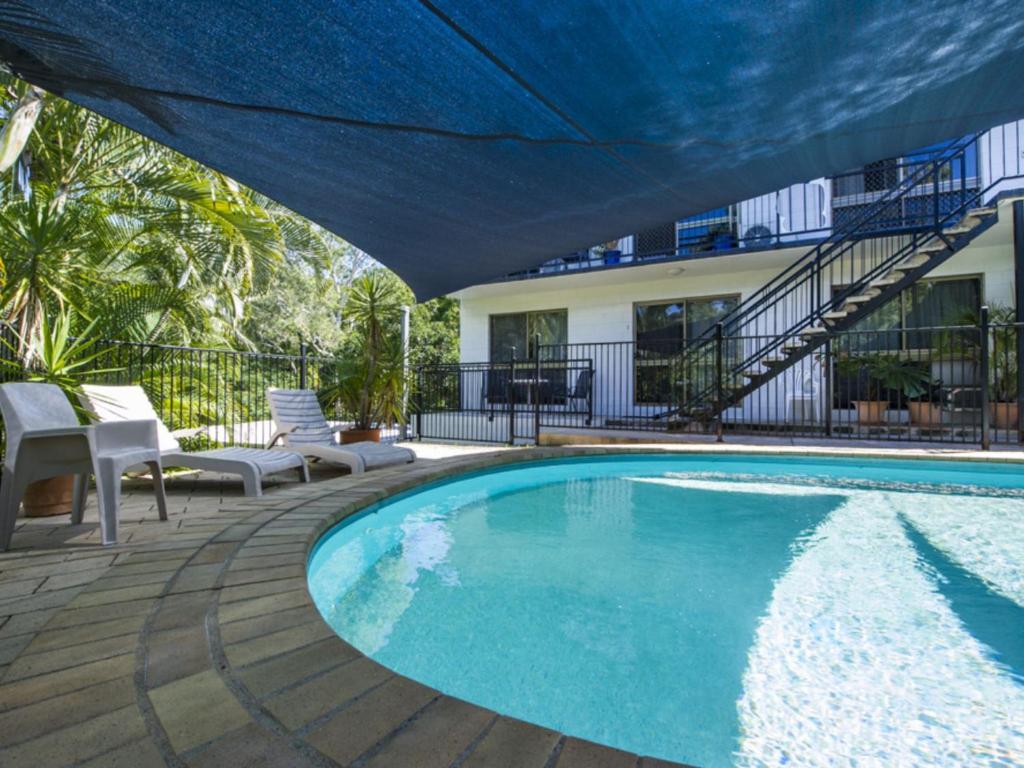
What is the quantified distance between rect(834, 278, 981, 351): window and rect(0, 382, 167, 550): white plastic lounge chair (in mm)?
9609

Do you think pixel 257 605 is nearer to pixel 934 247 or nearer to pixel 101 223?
pixel 101 223

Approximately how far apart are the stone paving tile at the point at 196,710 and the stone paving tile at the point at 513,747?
1.61 ft

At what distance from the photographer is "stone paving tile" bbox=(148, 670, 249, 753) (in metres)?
1.03

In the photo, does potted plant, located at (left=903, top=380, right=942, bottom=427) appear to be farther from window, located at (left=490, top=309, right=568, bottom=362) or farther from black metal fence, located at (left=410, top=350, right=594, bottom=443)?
window, located at (left=490, top=309, right=568, bottom=362)

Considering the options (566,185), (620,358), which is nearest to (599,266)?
(620,358)

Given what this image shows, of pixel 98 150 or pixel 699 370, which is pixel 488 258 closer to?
pixel 98 150

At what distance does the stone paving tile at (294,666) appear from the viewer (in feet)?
3.97

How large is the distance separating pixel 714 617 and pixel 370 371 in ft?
17.7

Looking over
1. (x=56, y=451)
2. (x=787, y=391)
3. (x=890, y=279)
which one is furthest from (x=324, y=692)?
(x=787, y=391)

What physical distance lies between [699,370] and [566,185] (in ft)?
23.8

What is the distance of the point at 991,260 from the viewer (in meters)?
8.18

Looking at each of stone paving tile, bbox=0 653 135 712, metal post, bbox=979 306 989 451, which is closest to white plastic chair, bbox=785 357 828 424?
metal post, bbox=979 306 989 451

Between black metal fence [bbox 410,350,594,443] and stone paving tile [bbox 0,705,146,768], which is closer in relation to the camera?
stone paving tile [bbox 0,705,146,768]

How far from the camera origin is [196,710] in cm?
111
